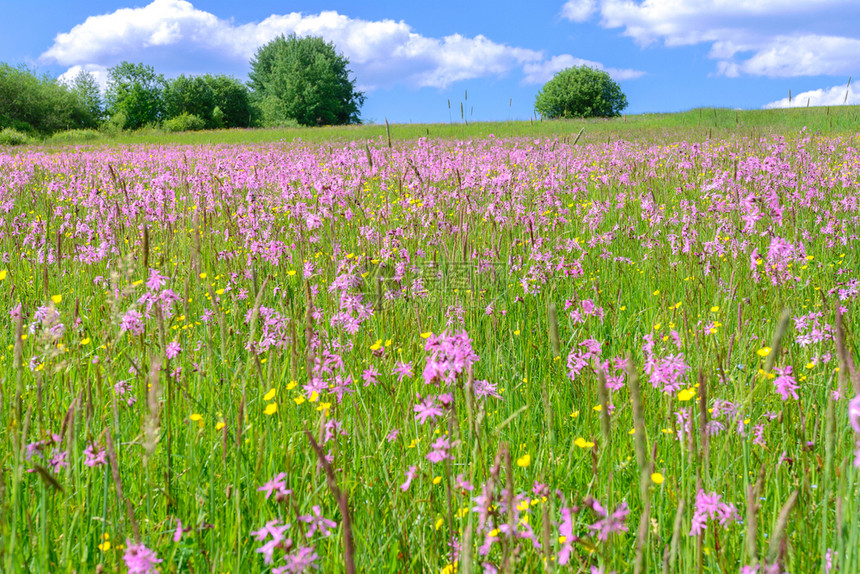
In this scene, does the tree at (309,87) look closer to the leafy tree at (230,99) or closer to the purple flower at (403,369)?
the leafy tree at (230,99)

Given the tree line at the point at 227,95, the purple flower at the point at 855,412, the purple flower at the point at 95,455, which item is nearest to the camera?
the purple flower at the point at 855,412

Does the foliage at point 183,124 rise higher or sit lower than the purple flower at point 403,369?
higher

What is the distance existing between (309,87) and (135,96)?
763 inches

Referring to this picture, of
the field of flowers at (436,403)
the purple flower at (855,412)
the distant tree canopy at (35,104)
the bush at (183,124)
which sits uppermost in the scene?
the distant tree canopy at (35,104)

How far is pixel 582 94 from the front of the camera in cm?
6831

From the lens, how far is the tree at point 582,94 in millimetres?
67812

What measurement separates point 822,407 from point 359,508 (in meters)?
1.66

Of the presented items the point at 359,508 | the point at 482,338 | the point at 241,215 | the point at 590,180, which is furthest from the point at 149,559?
the point at 590,180

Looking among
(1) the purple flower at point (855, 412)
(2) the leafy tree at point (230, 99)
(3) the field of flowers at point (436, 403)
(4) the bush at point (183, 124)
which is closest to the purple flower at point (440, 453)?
(3) the field of flowers at point (436, 403)

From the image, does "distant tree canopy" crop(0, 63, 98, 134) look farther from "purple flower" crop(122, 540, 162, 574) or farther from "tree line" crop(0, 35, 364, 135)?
"purple flower" crop(122, 540, 162, 574)

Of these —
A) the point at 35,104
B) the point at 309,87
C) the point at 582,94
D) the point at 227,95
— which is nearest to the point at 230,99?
the point at 227,95

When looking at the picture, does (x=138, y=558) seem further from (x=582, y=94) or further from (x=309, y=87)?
(x=582, y=94)

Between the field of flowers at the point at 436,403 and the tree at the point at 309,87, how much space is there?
189ft

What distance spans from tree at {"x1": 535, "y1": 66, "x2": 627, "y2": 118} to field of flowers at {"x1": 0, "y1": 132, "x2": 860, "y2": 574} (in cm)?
6608
